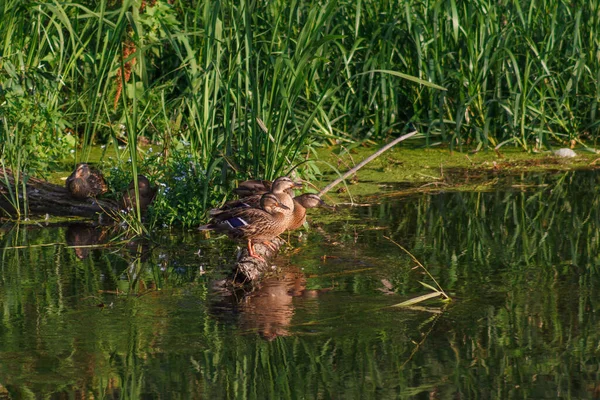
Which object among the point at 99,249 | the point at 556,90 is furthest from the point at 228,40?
the point at 556,90

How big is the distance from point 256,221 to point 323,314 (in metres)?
1.33

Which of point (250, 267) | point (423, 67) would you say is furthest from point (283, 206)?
point (423, 67)

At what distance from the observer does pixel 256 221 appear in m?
7.06

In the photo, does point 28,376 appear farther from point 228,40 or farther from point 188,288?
point 228,40

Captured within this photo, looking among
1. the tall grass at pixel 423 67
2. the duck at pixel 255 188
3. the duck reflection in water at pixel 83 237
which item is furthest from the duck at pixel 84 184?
the duck at pixel 255 188

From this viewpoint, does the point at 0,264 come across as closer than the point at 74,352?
No

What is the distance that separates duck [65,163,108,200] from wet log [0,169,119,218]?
0.06m

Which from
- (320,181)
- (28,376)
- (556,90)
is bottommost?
(28,376)

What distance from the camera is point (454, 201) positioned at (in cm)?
920

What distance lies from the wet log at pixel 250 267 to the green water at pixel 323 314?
13 cm

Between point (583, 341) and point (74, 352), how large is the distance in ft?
8.14

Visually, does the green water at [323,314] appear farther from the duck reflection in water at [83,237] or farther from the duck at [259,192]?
the duck at [259,192]

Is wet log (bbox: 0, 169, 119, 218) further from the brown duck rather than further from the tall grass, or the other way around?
the brown duck

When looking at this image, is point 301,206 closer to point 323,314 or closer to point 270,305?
point 270,305
